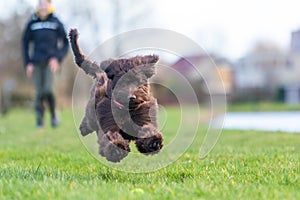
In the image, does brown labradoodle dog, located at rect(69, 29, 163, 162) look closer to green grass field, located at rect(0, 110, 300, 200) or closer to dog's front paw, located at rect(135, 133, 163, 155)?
dog's front paw, located at rect(135, 133, 163, 155)

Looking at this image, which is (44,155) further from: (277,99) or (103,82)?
(277,99)

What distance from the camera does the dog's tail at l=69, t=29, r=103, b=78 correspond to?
148 inches

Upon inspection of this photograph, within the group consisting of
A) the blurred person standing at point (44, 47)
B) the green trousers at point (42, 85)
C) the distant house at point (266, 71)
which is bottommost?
the green trousers at point (42, 85)

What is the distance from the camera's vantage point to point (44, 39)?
7742 mm

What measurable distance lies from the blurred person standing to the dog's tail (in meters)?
3.80

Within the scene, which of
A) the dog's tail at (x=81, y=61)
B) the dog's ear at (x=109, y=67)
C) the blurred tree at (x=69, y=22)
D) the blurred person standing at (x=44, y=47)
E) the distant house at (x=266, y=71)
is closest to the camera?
the dog's ear at (x=109, y=67)

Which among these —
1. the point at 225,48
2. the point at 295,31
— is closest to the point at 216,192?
the point at 295,31

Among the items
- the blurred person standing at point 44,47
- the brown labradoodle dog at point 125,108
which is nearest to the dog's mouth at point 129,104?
the brown labradoodle dog at point 125,108

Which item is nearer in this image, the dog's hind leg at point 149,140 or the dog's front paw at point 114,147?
the dog's front paw at point 114,147

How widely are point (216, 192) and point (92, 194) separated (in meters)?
0.69

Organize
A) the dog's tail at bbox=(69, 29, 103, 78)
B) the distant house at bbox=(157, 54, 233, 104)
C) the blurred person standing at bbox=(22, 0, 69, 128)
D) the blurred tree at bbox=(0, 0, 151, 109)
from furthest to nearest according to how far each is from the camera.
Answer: the blurred tree at bbox=(0, 0, 151, 109) < the blurred person standing at bbox=(22, 0, 69, 128) < the dog's tail at bbox=(69, 29, 103, 78) < the distant house at bbox=(157, 54, 233, 104)

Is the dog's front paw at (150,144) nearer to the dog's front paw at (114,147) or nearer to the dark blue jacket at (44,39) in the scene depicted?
the dog's front paw at (114,147)

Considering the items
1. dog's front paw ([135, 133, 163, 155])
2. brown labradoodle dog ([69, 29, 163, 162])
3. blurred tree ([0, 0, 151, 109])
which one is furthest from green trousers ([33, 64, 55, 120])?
blurred tree ([0, 0, 151, 109])

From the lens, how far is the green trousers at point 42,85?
7801 mm
